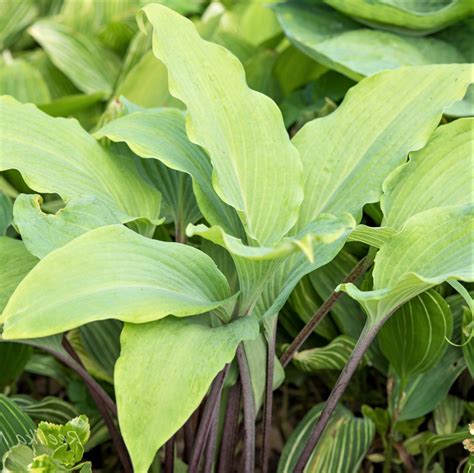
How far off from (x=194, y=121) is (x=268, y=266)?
7.5 inches

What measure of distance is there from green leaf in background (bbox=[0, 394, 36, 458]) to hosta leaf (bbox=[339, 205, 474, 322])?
0.44 m

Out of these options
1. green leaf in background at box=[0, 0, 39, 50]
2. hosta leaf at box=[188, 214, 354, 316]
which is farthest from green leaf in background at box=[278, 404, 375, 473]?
green leaf in background at box=[0, 0, 39, 50]

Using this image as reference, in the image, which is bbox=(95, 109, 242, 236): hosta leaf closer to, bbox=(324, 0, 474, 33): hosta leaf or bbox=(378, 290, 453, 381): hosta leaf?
bbox=(378, 290, 453, 381): hosta leaf

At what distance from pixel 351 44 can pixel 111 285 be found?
0.75m

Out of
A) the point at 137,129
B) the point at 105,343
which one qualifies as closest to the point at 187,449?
the point at 105,343

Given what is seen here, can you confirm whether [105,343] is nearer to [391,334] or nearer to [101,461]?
[101,461]

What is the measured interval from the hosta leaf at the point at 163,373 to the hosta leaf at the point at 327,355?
1.01 feet

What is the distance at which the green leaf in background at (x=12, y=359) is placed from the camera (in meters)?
1.06

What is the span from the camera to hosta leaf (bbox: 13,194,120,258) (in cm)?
76

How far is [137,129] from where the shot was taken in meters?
0.94

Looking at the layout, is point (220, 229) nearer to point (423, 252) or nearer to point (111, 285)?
point (111, 285)

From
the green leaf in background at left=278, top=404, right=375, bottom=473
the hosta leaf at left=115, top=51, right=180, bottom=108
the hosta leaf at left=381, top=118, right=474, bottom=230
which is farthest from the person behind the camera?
the hosta leaf at left=115, top=51, right=180, bottom=108

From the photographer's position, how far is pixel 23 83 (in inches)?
58.9

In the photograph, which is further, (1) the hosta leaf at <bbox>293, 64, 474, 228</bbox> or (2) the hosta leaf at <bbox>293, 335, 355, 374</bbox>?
(2) the hosta leaf at <bbox>293, 335, 355, 374</bbox>
